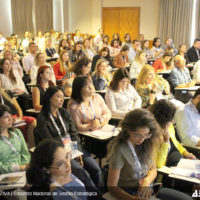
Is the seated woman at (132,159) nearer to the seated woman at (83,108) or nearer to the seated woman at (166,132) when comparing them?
the seated woman at (166,132)

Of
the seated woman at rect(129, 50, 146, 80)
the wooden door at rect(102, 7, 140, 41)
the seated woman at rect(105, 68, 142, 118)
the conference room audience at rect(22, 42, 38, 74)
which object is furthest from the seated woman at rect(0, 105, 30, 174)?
the wooden door at rect(102, 7, 140, 41)

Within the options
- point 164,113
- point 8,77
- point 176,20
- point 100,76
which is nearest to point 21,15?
point 176,20

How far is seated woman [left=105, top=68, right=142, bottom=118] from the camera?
3.64 m

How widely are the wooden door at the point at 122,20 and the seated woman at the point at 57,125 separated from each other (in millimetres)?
10505

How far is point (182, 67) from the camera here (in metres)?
5.52

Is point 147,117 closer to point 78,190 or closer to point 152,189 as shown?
point 152,189

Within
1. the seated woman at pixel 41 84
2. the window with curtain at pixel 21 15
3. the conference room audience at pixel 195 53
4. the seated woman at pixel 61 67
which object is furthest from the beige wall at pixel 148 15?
the seated woman at pixel 41 84

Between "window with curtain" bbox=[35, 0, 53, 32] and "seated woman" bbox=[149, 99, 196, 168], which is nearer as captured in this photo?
"seated woman" bbox=[149, 99, 196, 168]

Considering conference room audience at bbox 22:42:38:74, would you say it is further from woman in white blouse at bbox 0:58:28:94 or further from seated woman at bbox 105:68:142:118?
seated woman at bbox 105:68:142:118


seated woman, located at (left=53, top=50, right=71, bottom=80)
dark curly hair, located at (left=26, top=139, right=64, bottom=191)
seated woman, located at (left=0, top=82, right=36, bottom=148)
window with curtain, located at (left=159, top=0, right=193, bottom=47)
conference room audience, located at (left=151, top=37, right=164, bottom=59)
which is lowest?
seated woman, located at (left=0, top=82, right=36, bottom=148)

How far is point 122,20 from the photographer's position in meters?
12.9

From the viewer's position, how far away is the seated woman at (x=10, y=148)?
228 centimetres

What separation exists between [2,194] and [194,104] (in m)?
2.06

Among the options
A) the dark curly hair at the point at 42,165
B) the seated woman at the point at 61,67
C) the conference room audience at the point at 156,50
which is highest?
the conference room audience at the point at 156,50
